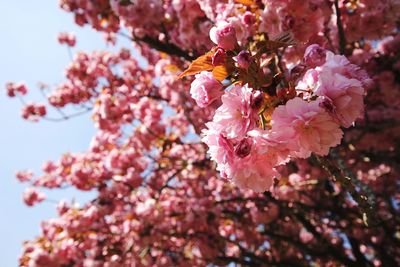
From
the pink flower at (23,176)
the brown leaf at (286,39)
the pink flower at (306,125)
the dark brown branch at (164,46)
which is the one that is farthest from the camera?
the pink flower at (23,176)

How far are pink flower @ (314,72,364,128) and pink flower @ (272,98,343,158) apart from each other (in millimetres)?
33

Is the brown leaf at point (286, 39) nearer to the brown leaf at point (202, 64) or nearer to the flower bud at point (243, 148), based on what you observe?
the brown leaf at point (202, 64)

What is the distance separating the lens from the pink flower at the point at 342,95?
1.25 m

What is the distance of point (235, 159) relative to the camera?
1.32 metres

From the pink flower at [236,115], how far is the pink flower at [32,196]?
25.1 ft

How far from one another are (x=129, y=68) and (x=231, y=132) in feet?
21.4

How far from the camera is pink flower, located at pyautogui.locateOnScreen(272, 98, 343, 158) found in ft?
4.01

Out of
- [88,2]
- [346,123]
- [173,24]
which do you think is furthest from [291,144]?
[88,2]

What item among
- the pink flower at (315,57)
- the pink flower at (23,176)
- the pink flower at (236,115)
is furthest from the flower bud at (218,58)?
Result: the pink flower at (23,176)

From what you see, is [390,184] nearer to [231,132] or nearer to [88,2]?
[88,2]

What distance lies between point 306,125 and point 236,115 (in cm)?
22

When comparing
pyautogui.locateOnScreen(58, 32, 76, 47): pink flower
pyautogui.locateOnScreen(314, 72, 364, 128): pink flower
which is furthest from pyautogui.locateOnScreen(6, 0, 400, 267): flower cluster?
pyautogui.locateOnScreen(58, 32, 76, 47): pink flower

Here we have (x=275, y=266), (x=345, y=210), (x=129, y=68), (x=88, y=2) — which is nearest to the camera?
(x=88, y=2)

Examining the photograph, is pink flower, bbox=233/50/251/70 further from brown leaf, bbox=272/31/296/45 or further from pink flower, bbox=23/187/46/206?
pink flower, bbox=23/187/46/206
